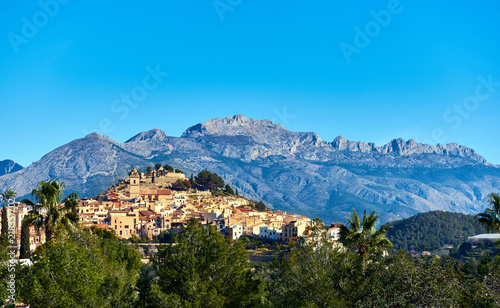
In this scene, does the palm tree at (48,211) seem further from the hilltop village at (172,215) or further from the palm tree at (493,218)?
the hilltop village at (172,215)

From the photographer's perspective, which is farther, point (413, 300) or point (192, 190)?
point (192, 190)

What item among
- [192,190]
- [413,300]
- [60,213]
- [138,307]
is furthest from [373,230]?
[192,190]

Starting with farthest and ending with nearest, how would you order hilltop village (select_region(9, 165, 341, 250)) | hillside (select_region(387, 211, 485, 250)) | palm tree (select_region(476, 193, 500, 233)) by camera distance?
hillside (select_region(387, 211, 485, 250))
hilltop village (select_region(9, 165, 341, 250))
palm tree (select_region(476, 193, 500, 233))

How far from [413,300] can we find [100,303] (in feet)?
40.3

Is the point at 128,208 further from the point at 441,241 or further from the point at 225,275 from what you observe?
the point at 441,241

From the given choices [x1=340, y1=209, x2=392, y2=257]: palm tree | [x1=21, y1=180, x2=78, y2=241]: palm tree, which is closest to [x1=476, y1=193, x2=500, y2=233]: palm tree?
[x1=340, y1=209, x2=392, y2=257]: palm tree

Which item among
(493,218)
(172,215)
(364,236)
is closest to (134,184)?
(172,215)

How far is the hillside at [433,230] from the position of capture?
542 ft

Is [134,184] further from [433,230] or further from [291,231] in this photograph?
[433,230]

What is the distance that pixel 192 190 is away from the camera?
493ft

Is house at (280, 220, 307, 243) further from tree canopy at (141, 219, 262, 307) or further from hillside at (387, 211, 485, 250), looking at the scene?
tree canopy at (141, 219, 262, 307)

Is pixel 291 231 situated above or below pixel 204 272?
above

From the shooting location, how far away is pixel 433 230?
6870 inches

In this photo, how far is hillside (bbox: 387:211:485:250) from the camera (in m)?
165
